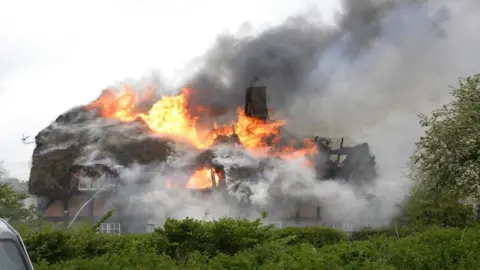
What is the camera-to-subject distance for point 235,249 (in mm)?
15359

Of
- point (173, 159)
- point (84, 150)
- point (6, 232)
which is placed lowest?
point (6, 232)

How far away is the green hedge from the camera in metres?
8.52

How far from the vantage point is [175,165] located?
56.8 metres

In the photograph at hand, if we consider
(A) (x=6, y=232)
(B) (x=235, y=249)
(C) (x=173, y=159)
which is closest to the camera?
(A) (x=6, y=232)

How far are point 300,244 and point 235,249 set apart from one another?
12.4 ft

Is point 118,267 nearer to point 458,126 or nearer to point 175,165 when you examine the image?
point 458,126

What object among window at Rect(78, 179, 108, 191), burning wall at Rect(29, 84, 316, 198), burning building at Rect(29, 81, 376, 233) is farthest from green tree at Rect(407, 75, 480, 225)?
window at Rect(78, 179, 108, 191)

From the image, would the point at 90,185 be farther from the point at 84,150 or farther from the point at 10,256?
the point at 10,256

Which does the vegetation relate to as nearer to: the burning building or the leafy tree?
the leafy tree

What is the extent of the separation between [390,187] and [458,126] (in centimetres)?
3348

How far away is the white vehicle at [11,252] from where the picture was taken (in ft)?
18.8

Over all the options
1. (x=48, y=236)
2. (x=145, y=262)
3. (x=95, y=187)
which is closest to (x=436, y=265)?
(x=145, y=262)

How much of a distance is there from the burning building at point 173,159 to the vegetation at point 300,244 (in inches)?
1112

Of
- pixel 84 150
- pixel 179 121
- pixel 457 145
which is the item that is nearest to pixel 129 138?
pixel 84 150
